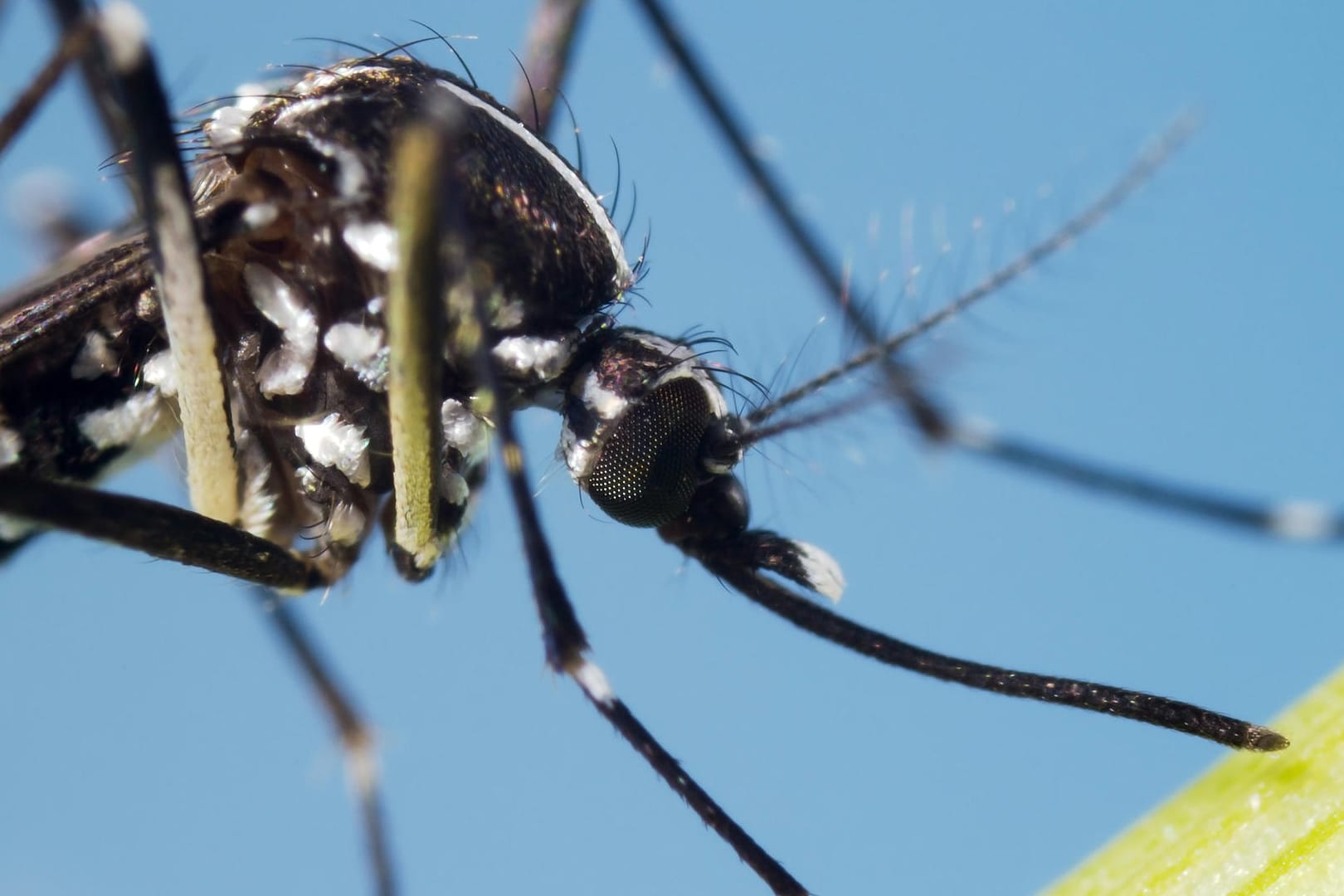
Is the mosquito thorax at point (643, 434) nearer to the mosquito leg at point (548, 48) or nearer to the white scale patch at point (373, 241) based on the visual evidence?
the white scale patch at point (373, 241)

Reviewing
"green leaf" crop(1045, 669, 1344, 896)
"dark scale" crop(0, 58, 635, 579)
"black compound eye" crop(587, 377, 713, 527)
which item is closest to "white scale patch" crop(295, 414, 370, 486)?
"dark scale" crop(0, 58, 635, 579)

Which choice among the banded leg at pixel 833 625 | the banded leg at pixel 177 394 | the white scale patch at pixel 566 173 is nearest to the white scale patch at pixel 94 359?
the banded leg at pixel 177 394

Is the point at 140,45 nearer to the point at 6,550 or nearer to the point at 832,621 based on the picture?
the point at 6,550

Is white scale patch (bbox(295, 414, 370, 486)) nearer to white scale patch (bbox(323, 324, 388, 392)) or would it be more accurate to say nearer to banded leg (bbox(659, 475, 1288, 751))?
white scale patch (bbox(323, 324, 388, 392))

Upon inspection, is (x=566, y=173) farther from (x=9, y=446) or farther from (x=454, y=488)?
(x=9, y=446)

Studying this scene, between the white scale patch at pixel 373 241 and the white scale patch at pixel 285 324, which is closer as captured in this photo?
the white scale patch at pixel 373 241

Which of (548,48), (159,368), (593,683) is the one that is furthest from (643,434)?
(548,48)
